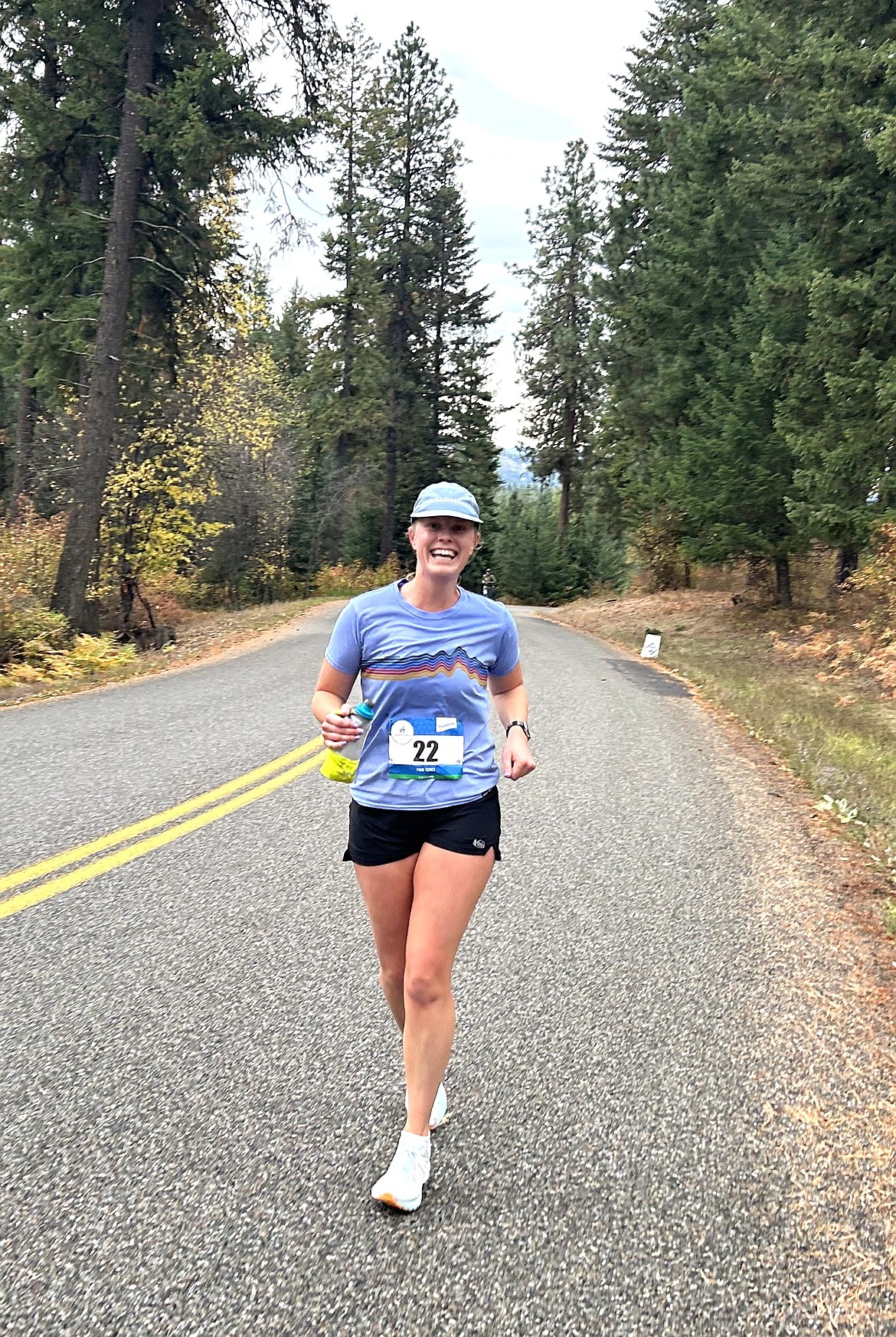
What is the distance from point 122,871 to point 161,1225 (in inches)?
109

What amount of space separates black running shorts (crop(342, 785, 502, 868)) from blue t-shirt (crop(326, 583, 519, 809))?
3 centimetres

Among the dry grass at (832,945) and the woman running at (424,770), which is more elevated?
the woman running at (424,770)

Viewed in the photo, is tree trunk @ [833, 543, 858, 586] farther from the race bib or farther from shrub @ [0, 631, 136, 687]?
the race bib

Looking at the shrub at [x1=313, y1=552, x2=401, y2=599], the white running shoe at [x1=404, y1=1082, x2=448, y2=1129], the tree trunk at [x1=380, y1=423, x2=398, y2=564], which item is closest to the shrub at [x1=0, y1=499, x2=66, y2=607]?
the white running shoe at [x1=404, y1=1082, x2=448, y2=1129]

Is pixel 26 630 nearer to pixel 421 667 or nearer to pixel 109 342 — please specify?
pixel 109 342

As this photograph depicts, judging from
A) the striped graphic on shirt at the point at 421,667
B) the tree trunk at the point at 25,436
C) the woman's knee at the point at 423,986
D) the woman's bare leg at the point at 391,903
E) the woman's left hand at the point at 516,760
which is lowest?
the woman's knee at the point at 423,986

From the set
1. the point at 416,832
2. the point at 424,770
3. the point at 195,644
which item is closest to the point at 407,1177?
the point at 416,832

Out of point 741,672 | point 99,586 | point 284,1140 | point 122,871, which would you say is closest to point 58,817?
point 122,871

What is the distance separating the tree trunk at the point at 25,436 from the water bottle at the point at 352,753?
72.9 feet

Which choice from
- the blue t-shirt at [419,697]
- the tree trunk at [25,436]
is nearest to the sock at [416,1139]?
the blue t-shirt at [419,697]

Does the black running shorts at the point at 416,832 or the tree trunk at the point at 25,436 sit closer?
the black running shorts at the point at 416,832

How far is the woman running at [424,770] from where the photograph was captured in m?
2.79

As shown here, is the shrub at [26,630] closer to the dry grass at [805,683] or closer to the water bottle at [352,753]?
the dry grass at [805,683]

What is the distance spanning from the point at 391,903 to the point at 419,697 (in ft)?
2.19
